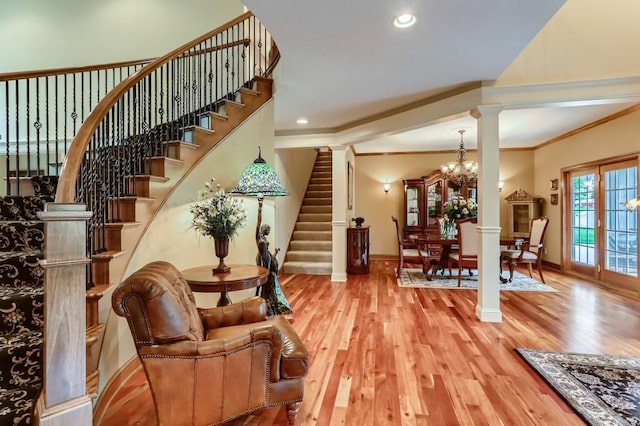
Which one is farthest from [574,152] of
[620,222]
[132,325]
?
[132,325]

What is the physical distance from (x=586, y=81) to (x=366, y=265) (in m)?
4.06

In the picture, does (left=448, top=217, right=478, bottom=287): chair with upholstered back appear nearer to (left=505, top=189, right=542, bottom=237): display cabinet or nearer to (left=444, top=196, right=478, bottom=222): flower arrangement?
(left=444, top=196, right=478, bottom=222): flower arrangement

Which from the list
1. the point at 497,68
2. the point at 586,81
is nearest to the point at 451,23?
the point at 497,68

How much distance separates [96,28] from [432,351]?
257 inches

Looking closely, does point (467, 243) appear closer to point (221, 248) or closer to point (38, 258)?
point (221, 248)

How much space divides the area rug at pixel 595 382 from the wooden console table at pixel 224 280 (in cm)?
218

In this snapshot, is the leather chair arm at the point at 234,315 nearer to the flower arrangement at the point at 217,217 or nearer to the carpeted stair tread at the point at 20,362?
the flower arrangement at the point at 217,217

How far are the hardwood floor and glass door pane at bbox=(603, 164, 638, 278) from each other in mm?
652

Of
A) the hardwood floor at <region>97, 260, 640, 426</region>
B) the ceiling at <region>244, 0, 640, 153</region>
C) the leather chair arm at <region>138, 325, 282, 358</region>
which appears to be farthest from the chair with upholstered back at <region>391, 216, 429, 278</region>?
the leather chair arm at <region>138, 325, 282, 358</region>

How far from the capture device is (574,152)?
219 inches

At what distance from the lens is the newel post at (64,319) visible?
48.5 inches

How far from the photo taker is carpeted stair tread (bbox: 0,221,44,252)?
2.07m

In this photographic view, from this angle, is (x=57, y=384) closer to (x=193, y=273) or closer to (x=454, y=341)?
(x=193, y=273)

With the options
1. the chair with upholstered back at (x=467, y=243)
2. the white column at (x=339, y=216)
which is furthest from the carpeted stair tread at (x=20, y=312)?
the chair with upholstered back at (x=467, y=243)
